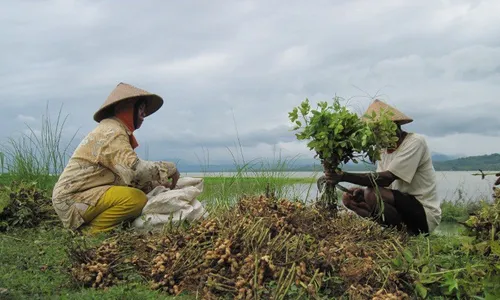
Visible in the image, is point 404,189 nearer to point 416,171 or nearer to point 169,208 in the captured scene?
point 416,171

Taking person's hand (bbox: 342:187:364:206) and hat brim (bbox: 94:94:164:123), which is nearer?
hat brim (bbox: 94:94:164:123)

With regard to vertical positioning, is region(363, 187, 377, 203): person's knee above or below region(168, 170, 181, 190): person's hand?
below

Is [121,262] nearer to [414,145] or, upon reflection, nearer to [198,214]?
[198,214]

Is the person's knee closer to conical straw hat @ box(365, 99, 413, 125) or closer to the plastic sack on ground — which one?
conical straw hat @ box(365, 99, 413, 125)

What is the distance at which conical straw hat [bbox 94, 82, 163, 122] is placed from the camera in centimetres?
606

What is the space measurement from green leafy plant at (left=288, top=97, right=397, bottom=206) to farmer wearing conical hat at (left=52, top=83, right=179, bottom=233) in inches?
69.1

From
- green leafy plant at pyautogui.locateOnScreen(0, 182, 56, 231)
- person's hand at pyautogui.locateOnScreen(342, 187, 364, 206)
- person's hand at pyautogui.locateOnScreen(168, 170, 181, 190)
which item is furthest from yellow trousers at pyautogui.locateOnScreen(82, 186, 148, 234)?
person's hand at pyautogui.locateOnScreen(342, 187, 364, 206)

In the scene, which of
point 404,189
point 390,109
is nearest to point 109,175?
point 390,109

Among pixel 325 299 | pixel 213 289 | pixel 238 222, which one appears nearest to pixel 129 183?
pixel 238 222

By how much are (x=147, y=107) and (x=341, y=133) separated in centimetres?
248

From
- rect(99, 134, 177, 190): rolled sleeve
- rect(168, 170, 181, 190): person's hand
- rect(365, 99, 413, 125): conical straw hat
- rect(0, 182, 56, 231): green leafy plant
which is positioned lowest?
rect(0, 182, 56, 231): green leafy plant

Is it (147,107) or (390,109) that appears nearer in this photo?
(390,109)

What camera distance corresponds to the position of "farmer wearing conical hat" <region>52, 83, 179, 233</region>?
5.77m

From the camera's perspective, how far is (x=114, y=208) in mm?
5930
